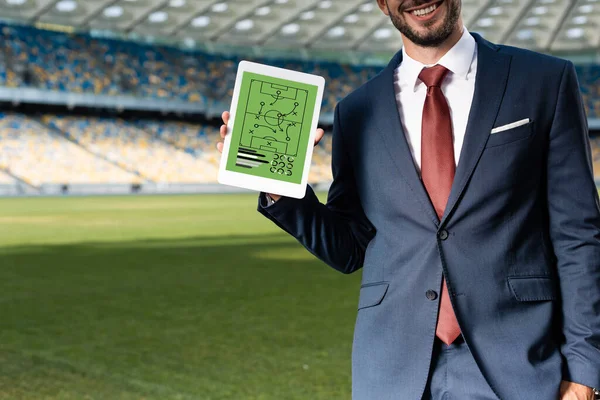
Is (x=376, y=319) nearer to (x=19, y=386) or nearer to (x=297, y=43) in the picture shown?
(x=19, y=386)

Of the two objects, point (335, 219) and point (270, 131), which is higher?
point (270, 131)

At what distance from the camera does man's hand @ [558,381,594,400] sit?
78.9 inches

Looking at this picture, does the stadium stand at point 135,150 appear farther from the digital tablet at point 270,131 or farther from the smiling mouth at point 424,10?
the smiling mouth at point 424,10

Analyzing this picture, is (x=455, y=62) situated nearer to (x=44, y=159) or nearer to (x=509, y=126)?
(x=509, y=126)

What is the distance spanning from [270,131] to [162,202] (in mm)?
26786

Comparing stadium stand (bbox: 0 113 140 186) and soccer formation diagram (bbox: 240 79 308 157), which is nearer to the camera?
soccer formation diagram (bbox: 240 79 308 157)

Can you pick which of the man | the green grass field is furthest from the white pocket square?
the green grass field

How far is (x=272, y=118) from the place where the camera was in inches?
87.4

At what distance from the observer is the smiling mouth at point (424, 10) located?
2166 mm

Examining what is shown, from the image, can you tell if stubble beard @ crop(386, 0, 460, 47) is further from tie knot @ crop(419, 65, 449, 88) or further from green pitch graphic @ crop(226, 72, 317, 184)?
green pitch graphic @ crop(226, 72, 317, 184)

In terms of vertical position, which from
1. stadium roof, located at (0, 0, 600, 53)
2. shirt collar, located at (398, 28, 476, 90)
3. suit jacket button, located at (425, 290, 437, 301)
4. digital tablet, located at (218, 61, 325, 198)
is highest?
stadium roof, located at (0, 0, 600, 53)

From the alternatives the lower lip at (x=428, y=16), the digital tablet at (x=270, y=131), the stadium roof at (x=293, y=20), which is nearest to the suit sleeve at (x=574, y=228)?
the lower lip at (x=428, y=16)

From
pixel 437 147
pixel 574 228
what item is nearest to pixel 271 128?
pixel 437 147

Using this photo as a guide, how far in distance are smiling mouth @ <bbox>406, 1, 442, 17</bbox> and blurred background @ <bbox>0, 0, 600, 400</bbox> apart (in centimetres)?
324
